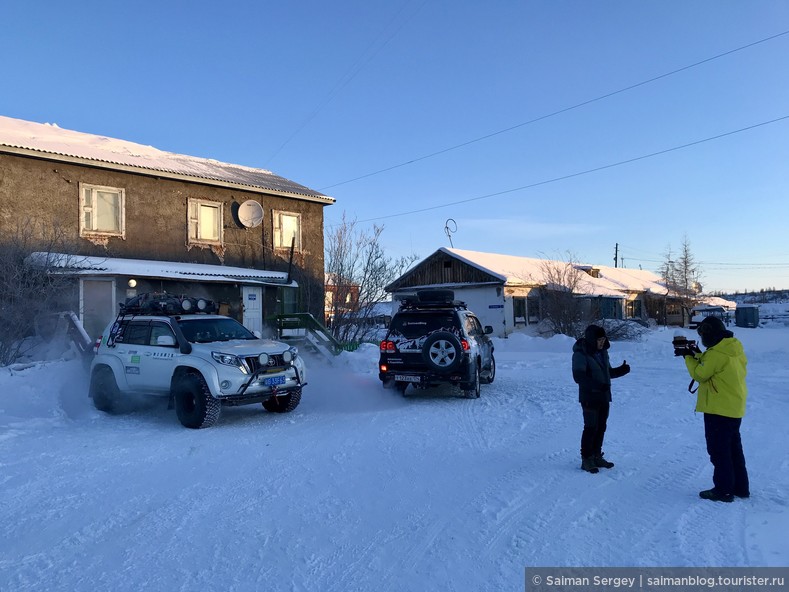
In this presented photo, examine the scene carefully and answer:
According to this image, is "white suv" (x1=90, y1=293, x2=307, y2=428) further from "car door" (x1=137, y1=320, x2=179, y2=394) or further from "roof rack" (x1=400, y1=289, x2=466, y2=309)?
"roof rack" (x1=400, y1=289, x2=466, y2=309)

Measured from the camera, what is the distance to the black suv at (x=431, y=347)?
1077 cm

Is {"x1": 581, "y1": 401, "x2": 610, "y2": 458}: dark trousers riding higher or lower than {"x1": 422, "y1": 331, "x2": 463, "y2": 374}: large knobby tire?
lower

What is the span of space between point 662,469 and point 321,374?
32.0 ft

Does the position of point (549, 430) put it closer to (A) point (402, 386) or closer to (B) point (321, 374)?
(A) point (402, 386)

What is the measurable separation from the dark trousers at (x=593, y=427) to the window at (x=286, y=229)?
17.3 metres

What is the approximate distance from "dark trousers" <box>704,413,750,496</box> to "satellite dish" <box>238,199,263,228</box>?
58.3ft

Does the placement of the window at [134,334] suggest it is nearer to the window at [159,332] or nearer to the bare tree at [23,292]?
the window at [159,332]

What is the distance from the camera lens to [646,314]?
4628cm

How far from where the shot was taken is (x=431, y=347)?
10.8 metres

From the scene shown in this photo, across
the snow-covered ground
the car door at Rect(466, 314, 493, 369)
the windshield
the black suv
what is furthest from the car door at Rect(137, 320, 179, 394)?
the car door at Rect(466, 314, 493, 369)

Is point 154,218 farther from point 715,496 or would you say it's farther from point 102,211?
point 715,496

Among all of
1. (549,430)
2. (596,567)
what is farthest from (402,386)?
(596,567)

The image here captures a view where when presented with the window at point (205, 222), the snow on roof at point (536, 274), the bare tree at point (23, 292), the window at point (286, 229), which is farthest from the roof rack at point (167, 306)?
the snow on roof at point (536, 274)

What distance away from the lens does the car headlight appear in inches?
350
